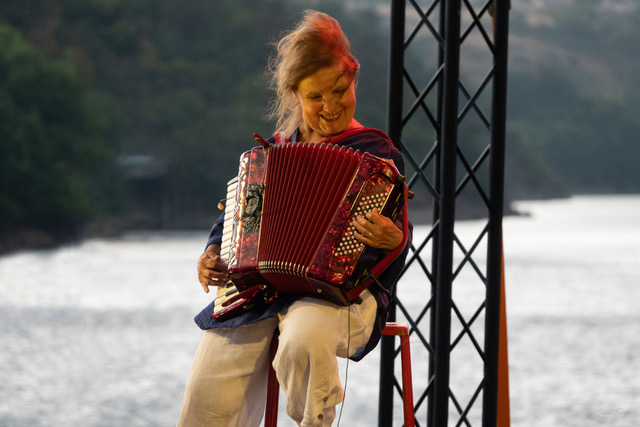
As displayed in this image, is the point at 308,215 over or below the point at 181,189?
over

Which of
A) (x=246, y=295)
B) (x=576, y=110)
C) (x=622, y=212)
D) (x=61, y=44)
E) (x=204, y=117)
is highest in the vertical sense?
(x=246, y=295)

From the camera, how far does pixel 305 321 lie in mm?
1864

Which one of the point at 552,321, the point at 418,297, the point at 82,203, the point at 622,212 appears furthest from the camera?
the point at 622,212

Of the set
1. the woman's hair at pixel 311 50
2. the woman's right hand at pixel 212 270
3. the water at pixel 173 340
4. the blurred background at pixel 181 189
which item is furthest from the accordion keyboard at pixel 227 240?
the water at pixel 173 340

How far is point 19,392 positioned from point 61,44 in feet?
116

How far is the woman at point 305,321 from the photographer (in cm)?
186

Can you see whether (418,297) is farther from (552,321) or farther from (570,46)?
(570,46)

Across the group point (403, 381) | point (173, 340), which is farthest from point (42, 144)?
point (403, 381)

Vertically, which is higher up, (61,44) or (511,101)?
(61,44)

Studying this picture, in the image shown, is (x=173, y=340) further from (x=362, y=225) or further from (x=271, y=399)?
(x=362, y=225)

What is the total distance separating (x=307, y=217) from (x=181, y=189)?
36.1 metres

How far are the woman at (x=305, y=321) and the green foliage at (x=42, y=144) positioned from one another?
2624 cm

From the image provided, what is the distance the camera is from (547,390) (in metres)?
7.92

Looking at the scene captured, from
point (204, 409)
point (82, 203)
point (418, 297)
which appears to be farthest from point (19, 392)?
point (82, 203)
